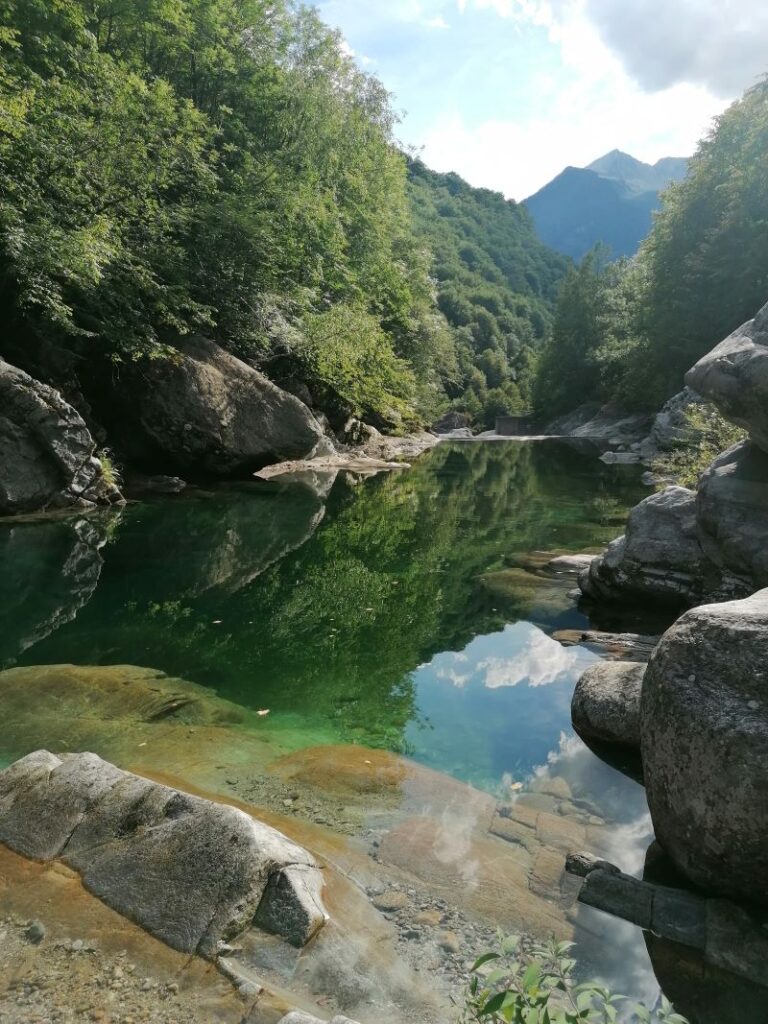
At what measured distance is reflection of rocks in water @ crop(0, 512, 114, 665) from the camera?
9742 mm

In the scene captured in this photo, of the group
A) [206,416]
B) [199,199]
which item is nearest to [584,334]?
[199,199]

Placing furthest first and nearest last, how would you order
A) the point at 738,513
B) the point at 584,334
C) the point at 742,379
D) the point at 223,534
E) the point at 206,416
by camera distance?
the point at 584,334, the point at 206,416, the point at 223,534, the point at 738,513, the point at 742,379

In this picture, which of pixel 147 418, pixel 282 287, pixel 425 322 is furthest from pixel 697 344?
pixel 147 418

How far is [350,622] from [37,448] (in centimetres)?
1064

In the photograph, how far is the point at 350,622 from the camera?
35.0ft

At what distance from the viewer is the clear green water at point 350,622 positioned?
22.6 feet

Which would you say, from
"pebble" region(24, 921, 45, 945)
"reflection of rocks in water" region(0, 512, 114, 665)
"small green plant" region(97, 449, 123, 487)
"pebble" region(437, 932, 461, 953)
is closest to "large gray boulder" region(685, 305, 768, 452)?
"pebble" region(437, 932, 461, 953)

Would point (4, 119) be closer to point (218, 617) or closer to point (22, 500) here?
point (22, 500)

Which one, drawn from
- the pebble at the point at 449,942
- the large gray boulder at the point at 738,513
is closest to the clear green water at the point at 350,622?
the pebble at the point at 449,942

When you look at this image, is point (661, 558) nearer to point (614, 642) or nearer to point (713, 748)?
point (614, 642)

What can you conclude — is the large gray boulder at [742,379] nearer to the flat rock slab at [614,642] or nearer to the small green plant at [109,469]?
the flat rock slab at [614,642]

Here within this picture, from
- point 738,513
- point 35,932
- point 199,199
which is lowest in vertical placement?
point 35,932

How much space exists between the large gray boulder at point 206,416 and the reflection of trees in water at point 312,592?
1963 millimetres

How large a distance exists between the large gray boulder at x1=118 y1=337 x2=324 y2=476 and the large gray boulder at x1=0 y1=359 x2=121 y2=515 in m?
4.07
